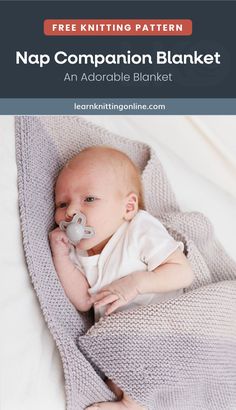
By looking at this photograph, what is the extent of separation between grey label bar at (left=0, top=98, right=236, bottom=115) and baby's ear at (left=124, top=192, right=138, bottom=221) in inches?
6.9

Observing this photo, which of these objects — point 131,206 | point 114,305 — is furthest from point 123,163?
point 114,305

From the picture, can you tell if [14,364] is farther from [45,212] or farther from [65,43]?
[65,43]

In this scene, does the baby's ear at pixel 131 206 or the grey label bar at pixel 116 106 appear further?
the baby's ear at pixel 131 206

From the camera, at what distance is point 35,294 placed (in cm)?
107

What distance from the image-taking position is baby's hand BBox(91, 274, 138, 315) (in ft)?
3.63

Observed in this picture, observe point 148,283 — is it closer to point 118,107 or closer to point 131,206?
point 131,206

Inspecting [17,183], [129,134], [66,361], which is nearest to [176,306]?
[66,361]

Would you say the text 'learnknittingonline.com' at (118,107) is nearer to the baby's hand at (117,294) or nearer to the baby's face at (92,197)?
the baby's face at (92,197)

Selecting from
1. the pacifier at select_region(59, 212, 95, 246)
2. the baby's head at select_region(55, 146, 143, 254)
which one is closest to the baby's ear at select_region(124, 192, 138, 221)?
the baby's head at select_region(55, 146, 143, 254)

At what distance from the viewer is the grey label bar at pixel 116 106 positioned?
1132 mm

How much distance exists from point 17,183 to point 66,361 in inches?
13.3

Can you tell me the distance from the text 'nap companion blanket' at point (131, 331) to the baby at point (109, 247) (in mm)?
36

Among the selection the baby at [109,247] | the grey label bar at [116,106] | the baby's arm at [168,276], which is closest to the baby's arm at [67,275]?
the baby at [109,247]

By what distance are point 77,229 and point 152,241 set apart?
150 mm
